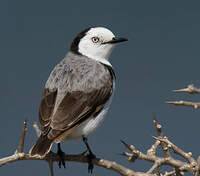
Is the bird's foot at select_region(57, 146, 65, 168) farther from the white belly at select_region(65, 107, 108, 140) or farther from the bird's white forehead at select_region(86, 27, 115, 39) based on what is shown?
the bird's white forehead at select_region(86, 27, 115, 39)

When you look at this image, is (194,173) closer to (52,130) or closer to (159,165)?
(159,165)

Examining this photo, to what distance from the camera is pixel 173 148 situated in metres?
1.95


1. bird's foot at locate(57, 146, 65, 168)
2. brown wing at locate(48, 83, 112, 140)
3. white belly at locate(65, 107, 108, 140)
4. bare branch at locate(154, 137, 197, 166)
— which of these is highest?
bare branch at locate(154, 137, 197, 166)

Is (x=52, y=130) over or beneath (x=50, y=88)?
beneath

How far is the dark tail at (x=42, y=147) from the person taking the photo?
9.74ft

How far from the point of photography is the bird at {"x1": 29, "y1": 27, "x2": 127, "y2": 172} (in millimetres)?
3277

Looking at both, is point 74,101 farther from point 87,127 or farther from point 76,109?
point 87,127

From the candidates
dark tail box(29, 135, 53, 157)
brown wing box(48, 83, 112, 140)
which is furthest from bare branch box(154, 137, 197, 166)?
brown wing box(48, 83, 112, 140)

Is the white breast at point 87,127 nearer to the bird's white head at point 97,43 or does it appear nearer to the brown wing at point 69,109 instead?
the brown wing at point 69,109

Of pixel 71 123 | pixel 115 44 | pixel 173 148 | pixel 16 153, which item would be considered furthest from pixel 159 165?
pixel 115 44

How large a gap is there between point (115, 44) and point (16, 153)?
2641mm

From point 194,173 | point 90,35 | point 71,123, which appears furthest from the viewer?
point 90,35

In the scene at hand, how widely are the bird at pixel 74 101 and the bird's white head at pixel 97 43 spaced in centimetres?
14

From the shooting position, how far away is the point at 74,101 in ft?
11.6
